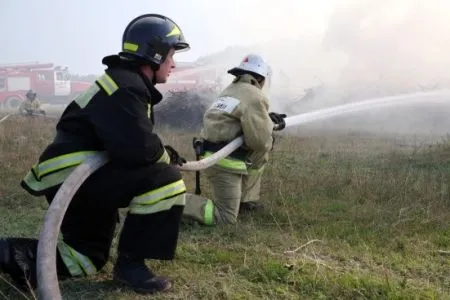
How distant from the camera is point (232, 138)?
4.68 meters

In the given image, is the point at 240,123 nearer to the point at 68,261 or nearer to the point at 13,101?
the point at 68,261

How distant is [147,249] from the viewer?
2875 mm

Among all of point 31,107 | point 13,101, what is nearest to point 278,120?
point 31,107

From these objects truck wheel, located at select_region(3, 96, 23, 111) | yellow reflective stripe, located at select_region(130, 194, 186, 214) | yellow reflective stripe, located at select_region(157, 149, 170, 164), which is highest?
yellow reflective stripe, located at select_region(157, 149, 170, 164)

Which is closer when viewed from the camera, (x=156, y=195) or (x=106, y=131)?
(x=106, y=131)

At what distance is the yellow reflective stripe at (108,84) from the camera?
2.73 m

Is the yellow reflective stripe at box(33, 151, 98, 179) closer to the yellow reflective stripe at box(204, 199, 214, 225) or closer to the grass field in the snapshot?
the grass field

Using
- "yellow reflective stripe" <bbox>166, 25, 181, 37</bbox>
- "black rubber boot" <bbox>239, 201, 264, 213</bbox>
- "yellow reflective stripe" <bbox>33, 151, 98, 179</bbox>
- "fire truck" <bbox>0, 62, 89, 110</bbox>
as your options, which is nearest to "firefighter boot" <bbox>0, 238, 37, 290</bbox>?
"yellow reflective stripe" <bbox>33, 151, 98, 179</bbox>

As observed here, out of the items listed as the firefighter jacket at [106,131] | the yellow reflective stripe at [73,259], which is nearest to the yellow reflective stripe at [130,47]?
the firefighter jacket at [106,131]

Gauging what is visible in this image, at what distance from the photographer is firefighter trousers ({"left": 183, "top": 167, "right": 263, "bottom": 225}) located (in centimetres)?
436

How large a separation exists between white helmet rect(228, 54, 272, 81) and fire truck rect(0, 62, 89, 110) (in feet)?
95.9

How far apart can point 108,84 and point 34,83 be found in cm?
3310

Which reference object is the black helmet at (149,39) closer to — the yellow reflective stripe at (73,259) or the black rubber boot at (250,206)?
the yellow reflective stripe at (73,259)

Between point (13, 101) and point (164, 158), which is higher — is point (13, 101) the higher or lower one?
the lower one
